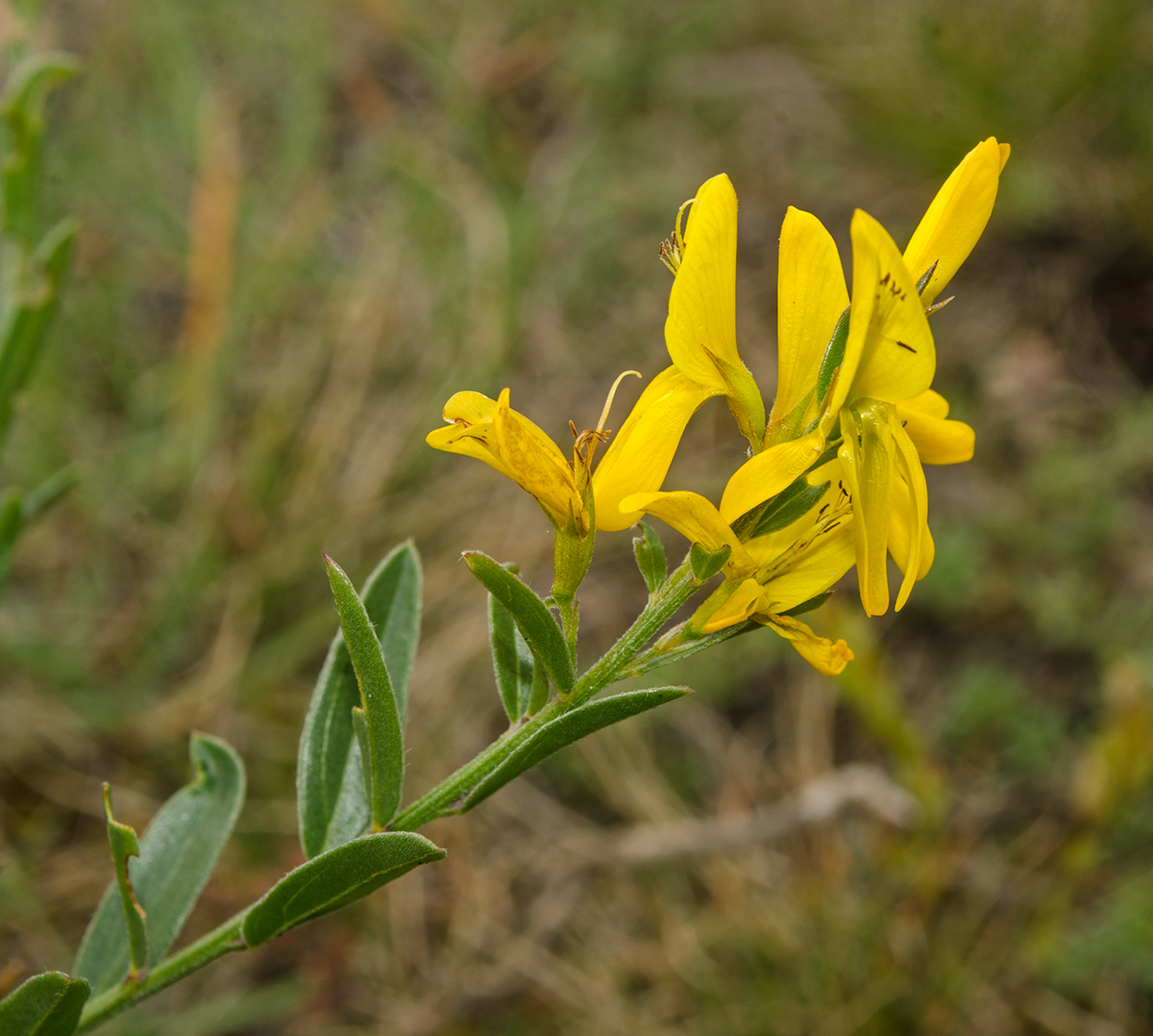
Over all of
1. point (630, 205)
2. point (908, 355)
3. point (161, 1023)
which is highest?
point (908, 355)

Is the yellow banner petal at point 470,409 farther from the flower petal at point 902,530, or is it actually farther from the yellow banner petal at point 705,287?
the flower petal at point 902,530

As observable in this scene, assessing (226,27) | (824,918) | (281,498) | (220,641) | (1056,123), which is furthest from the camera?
(226,27)

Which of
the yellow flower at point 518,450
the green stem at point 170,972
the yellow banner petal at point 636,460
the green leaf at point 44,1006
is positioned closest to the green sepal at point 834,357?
the yellow banner petal at point 636,460

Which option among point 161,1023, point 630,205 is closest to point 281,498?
point 161,1023

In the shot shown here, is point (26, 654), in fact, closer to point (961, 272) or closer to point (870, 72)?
point (961, 272)

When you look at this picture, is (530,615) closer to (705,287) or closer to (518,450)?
(518,450)

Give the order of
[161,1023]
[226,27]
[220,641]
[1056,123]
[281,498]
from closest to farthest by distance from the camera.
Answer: [161,1023], [220,641], [281,498], [1056,123], [226,27]

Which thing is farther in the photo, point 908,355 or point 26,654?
point 26,654

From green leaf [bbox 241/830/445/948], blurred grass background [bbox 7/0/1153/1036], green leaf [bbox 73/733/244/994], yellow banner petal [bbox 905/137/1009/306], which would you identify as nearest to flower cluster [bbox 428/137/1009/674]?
yellow banner petal [bbox 905/137/1009/306]
